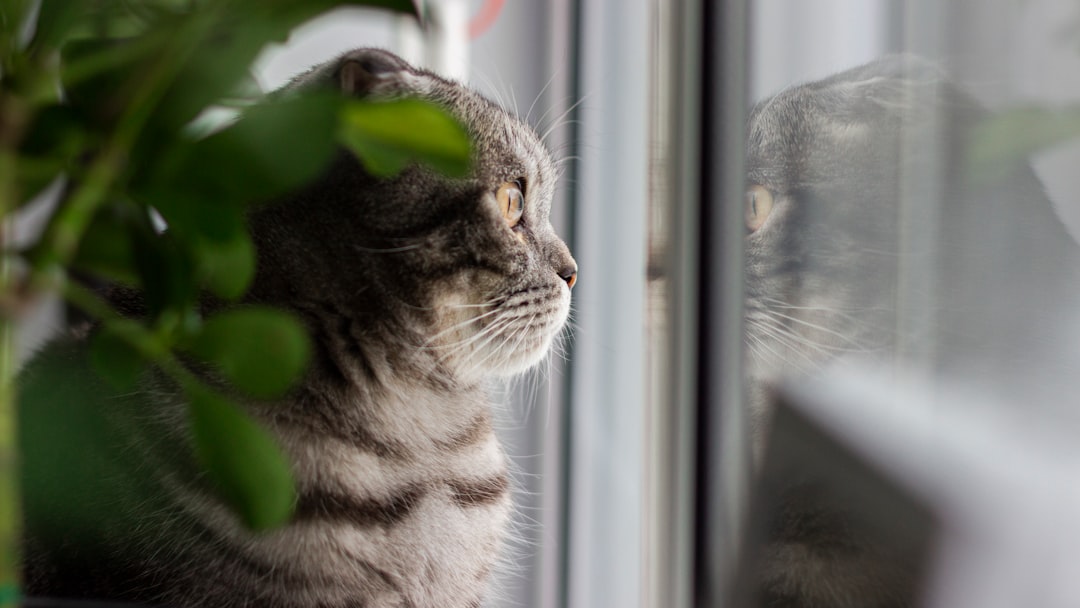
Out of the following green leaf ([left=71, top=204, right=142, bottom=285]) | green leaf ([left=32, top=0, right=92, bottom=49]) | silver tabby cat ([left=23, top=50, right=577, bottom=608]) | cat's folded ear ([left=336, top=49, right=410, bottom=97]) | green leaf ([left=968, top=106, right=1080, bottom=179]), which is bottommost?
silver tabby cat ([left=23, top=50, right=577, bottom=608])

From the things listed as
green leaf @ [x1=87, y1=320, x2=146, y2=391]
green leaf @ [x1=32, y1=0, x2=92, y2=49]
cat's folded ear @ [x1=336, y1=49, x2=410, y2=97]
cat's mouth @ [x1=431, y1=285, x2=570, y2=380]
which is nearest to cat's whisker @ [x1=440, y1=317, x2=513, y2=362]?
cat's mouth @ [x1=431, y1=285, x2=570, y2=380]

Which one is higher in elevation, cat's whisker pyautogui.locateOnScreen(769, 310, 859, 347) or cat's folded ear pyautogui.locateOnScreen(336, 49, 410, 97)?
cat's folded ear pyautogui.locateOnScreen(336, 49, 410, 97)

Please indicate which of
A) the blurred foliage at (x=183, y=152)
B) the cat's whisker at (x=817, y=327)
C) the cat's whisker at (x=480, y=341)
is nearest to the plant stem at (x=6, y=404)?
the blurred foliage at (x=183, y=152)

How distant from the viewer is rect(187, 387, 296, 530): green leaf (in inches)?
14.8

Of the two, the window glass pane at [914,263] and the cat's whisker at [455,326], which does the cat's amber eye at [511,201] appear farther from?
the window glass pane at [914,263]

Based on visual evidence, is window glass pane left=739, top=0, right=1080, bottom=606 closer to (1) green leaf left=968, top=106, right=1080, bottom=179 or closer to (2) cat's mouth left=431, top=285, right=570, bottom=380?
(1) green leaf left=968, top=106, right=1080, bottom=179

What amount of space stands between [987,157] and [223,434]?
0.46 meters

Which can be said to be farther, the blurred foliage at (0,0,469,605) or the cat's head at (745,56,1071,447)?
the cat's head at (745,56,1071,447)

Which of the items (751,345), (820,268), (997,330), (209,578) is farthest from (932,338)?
(209,578)

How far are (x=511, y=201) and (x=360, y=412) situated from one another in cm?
28

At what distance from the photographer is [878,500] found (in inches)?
23.9

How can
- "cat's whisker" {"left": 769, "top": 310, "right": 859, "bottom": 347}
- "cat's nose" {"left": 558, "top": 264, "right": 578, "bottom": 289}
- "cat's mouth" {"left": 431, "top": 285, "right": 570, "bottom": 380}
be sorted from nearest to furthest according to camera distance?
1. "cat's whisker" {"left": 769, "top": 310, "right": 859, "bottom": 347}
2. "cat's mouth" {"left": 431, "top": 285, "right": 570, "bottom": 380}
3. "cat's nose" {"left": 558, "top": 264, "right": 578, "bottom": 289}

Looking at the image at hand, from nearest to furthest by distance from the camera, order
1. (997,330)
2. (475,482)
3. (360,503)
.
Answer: (997,330)
(360,503)
(475,482)

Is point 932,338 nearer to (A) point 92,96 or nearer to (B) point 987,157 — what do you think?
(B) point 987,157
